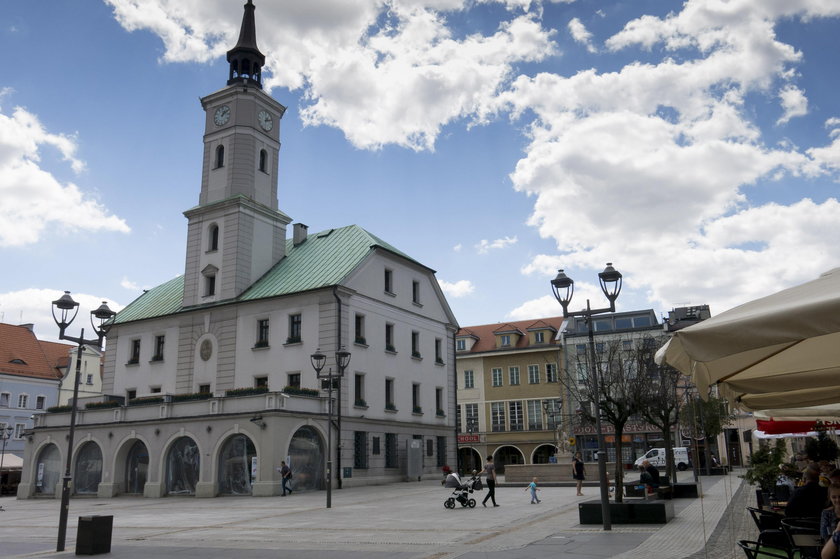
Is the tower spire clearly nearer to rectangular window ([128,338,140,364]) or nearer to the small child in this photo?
rectangular window ([128,338,140,364])

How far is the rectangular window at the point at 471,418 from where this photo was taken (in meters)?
69.6

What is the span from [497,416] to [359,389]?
30.3m

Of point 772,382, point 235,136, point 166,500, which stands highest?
point 235,136

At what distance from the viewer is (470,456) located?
7106 centimetres

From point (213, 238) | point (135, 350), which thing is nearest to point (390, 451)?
point (213, 238)

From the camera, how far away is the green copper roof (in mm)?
42781

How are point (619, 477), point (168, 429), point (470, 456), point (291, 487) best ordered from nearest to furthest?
point (619, 477) < point (291, 487) < point (168, 429) < point (470, 456)

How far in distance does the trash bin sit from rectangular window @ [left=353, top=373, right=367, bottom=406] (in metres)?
26.0

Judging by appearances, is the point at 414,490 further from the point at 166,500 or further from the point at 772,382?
the point at 772,382

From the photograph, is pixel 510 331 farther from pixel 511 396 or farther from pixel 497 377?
pixel 511 396

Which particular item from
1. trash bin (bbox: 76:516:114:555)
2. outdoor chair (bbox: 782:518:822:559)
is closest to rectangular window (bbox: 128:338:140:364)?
trash bin (bbox: 76:516:114:555)

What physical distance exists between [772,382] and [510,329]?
62334 mm

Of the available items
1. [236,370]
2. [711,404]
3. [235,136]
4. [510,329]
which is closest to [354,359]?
[236,370]

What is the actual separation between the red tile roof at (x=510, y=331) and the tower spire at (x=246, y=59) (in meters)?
32.8
